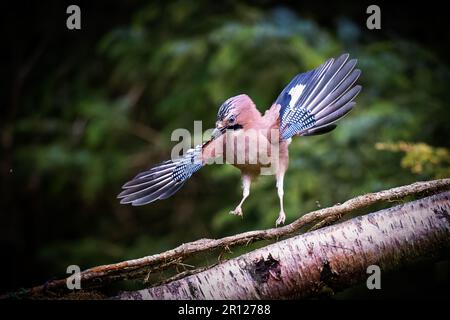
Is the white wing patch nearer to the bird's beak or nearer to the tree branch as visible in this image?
the bird's beak

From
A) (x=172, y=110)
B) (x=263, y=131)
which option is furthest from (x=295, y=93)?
(x=172, y=110)

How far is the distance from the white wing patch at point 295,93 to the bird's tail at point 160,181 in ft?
2.52

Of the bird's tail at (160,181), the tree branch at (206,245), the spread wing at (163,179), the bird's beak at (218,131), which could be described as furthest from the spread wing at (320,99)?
the tree branch at (206,245)

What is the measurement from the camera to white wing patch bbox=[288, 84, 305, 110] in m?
3.85

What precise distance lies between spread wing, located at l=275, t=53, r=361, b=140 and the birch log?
1.14m

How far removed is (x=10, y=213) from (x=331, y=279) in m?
5.63

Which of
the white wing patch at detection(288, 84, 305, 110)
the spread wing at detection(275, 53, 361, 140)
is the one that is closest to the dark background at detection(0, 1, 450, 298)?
the spread wing at detection(275, 53, 361, 140)

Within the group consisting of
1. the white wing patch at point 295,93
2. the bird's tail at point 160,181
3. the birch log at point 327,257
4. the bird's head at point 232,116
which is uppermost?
the white wing patch at point 295,93

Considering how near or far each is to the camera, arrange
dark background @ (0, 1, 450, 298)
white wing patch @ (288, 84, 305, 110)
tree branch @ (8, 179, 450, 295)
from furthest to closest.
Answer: dark background @ (0, 1, 450, 298)
white wing patch @ (288, 84, 305, 110)
tree branch @ (8, 179, 450, 295)

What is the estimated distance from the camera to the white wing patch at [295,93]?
3.85 meters

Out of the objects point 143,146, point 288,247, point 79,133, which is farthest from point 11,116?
point 288,247

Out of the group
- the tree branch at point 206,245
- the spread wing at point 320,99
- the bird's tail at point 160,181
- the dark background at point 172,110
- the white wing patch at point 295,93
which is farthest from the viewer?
the dark background at point 172,110

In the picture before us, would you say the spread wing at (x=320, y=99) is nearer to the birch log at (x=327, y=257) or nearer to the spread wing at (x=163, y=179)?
the spread wing at (x=163, y=179)

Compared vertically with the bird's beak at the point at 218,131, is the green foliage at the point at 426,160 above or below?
below
